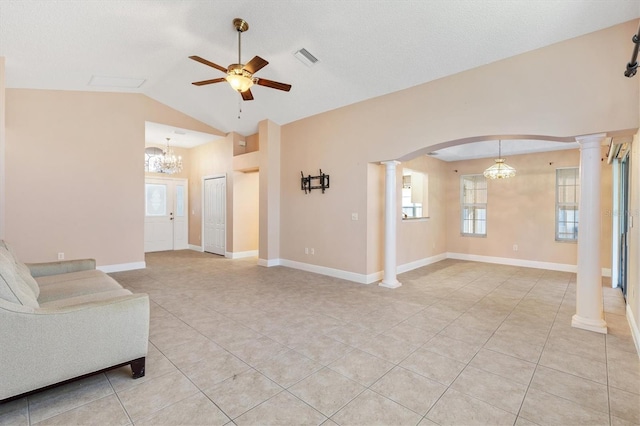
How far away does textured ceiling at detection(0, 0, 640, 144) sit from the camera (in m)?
3.08

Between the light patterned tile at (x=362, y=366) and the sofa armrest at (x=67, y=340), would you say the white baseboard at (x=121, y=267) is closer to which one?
the sofa armrest at (x=67, y=340)

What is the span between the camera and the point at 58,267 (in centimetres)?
352

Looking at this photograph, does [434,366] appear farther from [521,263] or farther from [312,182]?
[521,263]

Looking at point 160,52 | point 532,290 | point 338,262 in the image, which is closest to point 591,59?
point 532,290

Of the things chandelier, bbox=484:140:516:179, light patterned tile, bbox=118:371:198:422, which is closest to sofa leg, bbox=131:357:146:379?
light patterned tile, bbox=118:371:198:422

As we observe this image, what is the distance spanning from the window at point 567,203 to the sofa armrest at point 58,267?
27.2ft

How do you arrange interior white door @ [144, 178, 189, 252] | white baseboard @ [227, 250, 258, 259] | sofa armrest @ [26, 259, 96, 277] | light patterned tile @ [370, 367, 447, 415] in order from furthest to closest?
interior white door @ [144, 178, 189, 252] → white baseboard @ [227, 250, 258, 259] → sofa armrest @ [26, 259, 96, 277] → light patterned tile @ [370, 367, 447, 415]

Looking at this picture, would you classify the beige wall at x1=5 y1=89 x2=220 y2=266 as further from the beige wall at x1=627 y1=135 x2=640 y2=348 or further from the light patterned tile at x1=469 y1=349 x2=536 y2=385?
the beige wall at x1=627 y1=135 x2=640 y2=348

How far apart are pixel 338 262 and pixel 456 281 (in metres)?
2.07

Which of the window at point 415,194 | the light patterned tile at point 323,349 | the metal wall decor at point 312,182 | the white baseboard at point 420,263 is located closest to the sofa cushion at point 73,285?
the light patterned tile at point 323,349

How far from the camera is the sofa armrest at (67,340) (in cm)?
176

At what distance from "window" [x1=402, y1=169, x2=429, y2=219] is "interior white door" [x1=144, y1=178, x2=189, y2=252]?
6.46m

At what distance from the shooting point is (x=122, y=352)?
6.95 feet

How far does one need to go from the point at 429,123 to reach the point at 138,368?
4224 mm
